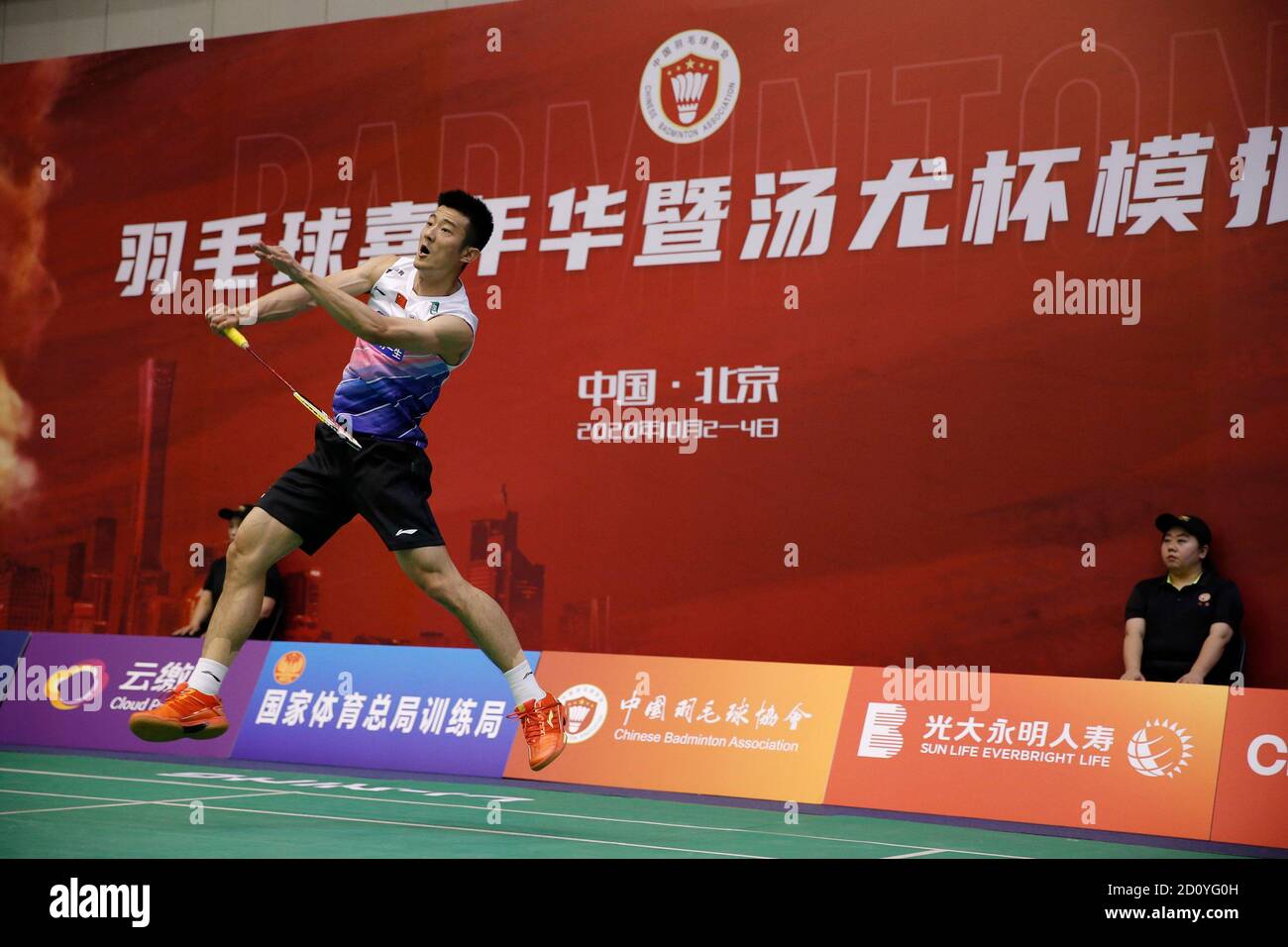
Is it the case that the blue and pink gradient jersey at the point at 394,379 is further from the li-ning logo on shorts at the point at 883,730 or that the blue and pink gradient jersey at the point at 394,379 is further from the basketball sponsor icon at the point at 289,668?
the basketball sponsor icon at the point at 289,668

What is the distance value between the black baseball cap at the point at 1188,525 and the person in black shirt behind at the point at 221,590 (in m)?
5.12

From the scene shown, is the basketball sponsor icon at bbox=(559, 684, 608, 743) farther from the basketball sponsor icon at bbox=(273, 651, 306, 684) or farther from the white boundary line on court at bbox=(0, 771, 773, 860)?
the white boundary line on court at bbox=(0, 771, 773, 860)

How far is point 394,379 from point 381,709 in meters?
3.14

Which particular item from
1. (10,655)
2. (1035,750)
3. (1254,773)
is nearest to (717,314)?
(1035,750)

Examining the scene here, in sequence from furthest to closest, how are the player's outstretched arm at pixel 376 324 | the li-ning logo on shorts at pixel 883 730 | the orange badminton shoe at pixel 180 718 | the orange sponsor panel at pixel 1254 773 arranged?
1. the li-ning logo on shorts at pixel 883 730
2. the orange sponsor panel at pixel 1254 773
3. the orange badminton shoe at pixel 180 718
4. the player's outstretched arm at pixel 376 324

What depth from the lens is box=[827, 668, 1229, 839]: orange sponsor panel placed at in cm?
619

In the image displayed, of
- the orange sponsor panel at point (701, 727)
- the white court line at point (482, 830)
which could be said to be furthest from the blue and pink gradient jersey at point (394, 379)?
the orange sponsor panel at point (701, 727)

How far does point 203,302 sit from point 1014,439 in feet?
17.2

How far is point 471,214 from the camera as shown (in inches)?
215

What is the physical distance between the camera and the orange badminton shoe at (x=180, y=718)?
4.89 metres

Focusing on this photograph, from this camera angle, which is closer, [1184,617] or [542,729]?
[542,729]

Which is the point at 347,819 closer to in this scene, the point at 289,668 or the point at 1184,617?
the point at 289,668

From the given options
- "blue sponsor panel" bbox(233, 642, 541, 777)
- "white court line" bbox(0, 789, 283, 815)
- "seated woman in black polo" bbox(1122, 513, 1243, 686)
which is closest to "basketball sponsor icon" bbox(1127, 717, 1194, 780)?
"seated woman in black polo" bbox(1122, 513, 1243, 686)

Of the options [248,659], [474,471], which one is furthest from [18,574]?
[474,471]
